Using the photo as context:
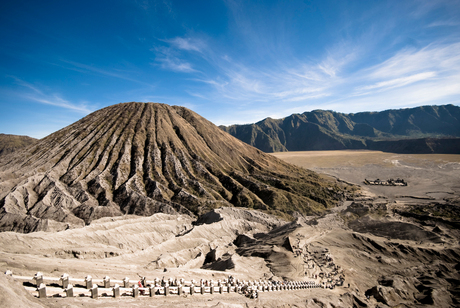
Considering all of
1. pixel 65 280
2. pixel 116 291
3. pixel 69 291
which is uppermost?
pixel 65 280

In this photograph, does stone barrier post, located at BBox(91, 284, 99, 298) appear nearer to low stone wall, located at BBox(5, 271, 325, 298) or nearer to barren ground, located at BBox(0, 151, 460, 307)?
low stone wall, located at BBox(5, 271, 325, 298)

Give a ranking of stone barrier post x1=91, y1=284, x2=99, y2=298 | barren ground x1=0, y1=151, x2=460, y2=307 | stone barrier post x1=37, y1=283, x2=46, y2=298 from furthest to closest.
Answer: barren ground x1=0, y1=151, x2=460, y2=307 < stone barrier post x1=91, y1=284, x2=99, y2=298 < stone barrier post x1=37, y1=283, x2=46, y2=298

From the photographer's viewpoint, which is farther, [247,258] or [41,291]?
[247,258]

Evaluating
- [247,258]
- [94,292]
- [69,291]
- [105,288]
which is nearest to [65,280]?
[69,291]

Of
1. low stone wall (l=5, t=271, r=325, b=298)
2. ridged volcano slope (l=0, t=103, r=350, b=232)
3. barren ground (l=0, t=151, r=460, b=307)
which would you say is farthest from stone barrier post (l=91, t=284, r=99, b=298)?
ridged volcano slope (l=0, t=103, r=350, b=232)

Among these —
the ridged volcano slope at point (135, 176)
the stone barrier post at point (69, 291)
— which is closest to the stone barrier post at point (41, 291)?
the stone barrier post at point (69, 291)

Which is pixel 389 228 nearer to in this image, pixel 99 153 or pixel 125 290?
pixel 125 290

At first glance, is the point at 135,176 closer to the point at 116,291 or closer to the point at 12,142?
the point at 116,291
